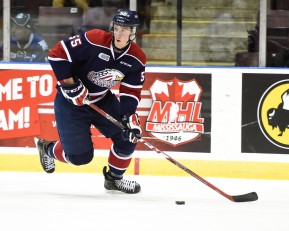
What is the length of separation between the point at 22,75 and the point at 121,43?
1311mm

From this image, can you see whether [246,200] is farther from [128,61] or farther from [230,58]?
[230,58]

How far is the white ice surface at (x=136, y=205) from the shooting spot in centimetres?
379

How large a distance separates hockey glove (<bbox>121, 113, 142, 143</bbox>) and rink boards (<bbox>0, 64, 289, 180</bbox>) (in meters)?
0.89

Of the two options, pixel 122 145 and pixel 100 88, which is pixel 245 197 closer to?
pixel 122 145

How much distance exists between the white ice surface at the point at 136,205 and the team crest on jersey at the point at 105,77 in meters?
0.59

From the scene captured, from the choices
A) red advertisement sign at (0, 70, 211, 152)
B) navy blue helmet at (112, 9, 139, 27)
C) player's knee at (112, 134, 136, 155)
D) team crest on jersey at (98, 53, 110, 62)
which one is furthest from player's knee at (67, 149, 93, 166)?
red advertisement sign at (0, 70, 211, 152)

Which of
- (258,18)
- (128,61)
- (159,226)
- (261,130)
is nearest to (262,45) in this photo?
(258,18)

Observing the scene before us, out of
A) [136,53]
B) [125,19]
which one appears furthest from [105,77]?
[125,19]

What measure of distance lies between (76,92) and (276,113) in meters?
1.49

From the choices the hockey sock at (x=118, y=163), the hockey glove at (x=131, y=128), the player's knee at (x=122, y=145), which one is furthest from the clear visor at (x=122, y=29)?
the hockey sock at (x=118, y=163)

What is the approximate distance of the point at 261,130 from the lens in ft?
17.3

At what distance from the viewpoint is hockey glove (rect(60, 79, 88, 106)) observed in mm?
4266

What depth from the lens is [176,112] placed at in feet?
17.4

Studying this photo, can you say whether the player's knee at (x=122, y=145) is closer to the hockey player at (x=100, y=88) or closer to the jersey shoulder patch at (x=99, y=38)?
the hockey player at (x=100, y=88)
